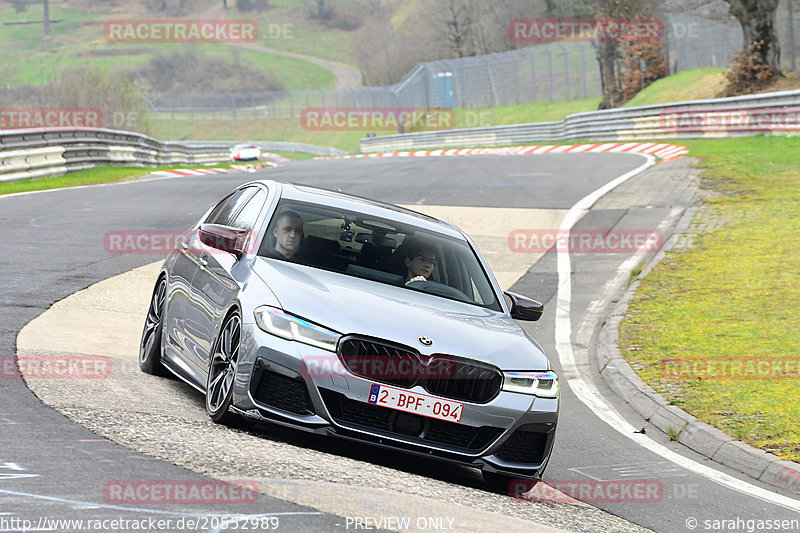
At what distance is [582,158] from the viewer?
31.8 metres

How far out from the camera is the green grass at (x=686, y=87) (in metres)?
44.8

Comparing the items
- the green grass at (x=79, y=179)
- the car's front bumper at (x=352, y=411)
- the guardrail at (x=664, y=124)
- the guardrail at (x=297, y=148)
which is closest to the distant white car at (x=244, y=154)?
the guardrail at (x=664, y=124)

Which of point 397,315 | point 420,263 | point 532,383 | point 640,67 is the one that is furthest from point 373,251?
point 640,67

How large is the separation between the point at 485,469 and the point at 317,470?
1217mm

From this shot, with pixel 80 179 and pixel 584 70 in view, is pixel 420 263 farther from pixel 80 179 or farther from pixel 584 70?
pixel 584 70

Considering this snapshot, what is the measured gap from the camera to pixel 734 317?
39.2 ft

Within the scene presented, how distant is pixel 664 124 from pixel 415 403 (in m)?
33.8

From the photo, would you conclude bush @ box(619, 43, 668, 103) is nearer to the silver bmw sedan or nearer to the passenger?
the silver bmw sedan

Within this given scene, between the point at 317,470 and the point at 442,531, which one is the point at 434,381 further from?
the point at 442,531

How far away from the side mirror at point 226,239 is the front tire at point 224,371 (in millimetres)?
739

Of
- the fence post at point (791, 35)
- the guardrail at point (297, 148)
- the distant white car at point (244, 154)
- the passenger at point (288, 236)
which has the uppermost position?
the passenger at point (288, 236)

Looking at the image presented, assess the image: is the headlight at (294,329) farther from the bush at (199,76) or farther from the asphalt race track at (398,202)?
the bush at (199,76)

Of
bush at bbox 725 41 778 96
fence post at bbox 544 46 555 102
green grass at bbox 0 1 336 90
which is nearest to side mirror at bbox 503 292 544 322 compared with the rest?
bush at bbox 725 41 778 96

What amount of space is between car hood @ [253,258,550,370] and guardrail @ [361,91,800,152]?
25663 millimetres
